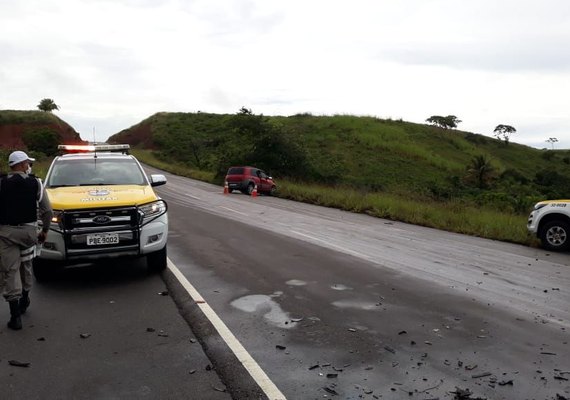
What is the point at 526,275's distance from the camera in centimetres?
880

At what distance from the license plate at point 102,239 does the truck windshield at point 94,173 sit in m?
1.57

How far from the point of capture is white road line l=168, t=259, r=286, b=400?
393cm

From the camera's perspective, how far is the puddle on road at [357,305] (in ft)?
20.6

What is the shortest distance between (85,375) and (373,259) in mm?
6466

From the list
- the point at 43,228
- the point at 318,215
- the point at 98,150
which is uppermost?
the point at 98,150

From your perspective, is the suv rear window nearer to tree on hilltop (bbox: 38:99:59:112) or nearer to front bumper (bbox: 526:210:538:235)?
front bumper (bbox: 526:210:538:235)

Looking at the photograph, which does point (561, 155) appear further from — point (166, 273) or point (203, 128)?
point (166, 273)

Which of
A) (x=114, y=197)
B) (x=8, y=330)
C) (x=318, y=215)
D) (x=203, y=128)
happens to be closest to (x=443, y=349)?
(x=8, y=330)

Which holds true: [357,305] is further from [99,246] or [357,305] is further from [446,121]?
[446,121]

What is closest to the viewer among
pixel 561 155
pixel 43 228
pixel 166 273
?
pixel 43 228

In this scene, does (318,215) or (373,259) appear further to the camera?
(318,215)

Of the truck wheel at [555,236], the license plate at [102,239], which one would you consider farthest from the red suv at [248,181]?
the license plate at [102,239]

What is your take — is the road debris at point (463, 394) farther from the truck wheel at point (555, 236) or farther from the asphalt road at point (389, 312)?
the truck wheel at point (555, 236)

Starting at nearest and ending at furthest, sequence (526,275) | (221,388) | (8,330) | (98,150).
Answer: (221,388)
(8,330)
(526,275)
(98,150)
